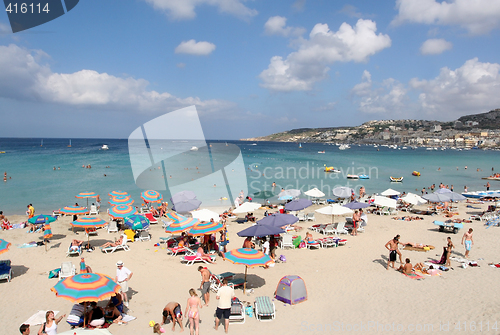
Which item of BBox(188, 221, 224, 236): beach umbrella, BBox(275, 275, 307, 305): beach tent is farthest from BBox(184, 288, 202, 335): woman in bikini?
BBox(188, 221, 224, 236): beach umbrella

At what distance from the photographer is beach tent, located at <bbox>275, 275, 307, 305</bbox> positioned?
7098 mm

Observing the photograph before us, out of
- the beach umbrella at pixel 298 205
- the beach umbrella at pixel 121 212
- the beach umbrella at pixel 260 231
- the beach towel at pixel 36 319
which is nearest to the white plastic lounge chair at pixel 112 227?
the beach umbrella at pixel 121 212

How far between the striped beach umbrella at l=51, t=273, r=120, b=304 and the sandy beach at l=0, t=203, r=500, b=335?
0.88 metres

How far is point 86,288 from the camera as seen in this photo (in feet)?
18.7

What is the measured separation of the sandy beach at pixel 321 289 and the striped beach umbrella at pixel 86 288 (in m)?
0.88

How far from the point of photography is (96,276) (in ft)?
19.9

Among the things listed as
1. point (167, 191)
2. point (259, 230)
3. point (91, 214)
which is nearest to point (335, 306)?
point (259, 230)

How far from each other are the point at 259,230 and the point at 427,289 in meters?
4.92

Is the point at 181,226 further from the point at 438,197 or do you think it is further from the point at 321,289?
the point at 438,197

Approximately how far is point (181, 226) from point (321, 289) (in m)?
5.59

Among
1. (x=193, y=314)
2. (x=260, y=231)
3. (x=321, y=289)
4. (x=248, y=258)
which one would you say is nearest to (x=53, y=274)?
(x=193, y=314)

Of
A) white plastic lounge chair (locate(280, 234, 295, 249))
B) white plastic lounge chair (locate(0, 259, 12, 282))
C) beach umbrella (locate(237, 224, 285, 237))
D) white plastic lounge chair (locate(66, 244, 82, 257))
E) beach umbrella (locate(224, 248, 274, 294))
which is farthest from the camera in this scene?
white plastic lounge chair (locate(280, 234, 295, 249))

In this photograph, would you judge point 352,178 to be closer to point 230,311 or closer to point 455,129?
point 230,311

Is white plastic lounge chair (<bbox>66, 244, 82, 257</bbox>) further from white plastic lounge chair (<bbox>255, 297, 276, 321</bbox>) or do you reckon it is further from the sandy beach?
white plastic lounge chair (<bbox>255, 297, 276, 321</bbox>)
